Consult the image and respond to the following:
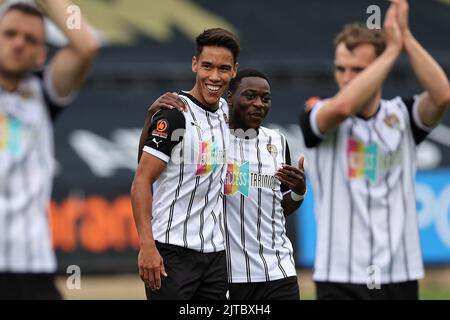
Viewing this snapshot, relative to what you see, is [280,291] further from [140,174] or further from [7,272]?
[7,272]

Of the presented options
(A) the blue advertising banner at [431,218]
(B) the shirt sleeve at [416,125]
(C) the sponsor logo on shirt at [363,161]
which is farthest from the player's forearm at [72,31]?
(A) the blue advertising banner at [431,218]

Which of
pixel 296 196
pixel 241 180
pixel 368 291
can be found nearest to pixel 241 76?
pixel 241 180

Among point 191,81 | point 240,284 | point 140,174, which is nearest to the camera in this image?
point 140,174

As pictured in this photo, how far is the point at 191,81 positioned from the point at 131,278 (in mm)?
3399

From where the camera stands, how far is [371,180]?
621 cm

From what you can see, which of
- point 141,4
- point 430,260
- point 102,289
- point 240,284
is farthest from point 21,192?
point 141,4

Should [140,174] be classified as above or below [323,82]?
below

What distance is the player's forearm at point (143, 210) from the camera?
537 cm

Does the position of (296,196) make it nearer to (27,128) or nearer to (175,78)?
(27,128)

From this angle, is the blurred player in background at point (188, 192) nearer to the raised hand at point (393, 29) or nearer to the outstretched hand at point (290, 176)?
the outstretched hand at point (290, 176)

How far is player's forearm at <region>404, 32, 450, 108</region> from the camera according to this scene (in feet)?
20.5

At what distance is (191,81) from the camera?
16.2m

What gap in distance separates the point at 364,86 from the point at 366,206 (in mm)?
681

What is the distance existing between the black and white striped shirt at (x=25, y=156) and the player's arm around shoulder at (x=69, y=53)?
6 cm
